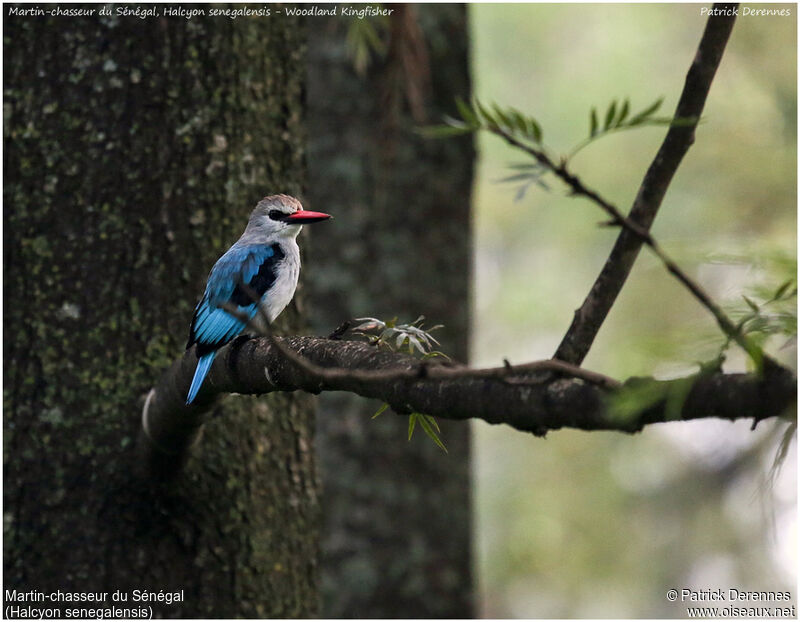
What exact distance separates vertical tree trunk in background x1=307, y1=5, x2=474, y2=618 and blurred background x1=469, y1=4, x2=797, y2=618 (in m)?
0.55

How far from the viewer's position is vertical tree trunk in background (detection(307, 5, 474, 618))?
5543mm

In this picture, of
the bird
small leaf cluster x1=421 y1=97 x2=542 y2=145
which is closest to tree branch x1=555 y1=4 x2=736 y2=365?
small leaf cluster x1=421 y1=97 x2=542 y2=145

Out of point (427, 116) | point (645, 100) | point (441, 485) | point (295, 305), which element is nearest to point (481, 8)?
point (645, 100)

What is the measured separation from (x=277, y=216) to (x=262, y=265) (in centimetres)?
19

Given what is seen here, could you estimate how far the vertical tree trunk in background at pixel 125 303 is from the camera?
3.06m

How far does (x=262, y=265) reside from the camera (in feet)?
11.1

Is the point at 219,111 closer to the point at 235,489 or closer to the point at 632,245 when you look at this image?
the point at 235,489

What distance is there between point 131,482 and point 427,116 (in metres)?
3.46

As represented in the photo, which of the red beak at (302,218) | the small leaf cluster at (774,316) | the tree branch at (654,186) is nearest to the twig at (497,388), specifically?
the small leaf cluster at (774,316)

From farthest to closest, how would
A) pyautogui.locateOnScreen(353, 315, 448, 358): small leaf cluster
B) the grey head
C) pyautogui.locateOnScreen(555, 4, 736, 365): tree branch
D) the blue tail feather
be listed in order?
1. the grey head
2. the blue tail feather
3. pyautogui.locateOnScreen(353, 315, 448, 358): small leaf cluster
4. pyautogui.locateOnScreen(555, 4, 736, 365): tree branch

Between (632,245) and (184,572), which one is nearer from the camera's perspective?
(632,245)

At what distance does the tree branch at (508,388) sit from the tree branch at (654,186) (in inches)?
13.6

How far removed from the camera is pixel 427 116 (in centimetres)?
581

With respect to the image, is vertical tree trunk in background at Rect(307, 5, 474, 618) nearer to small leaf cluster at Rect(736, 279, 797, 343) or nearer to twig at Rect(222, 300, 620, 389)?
twig at Rect(222, 300, 620, 389)
